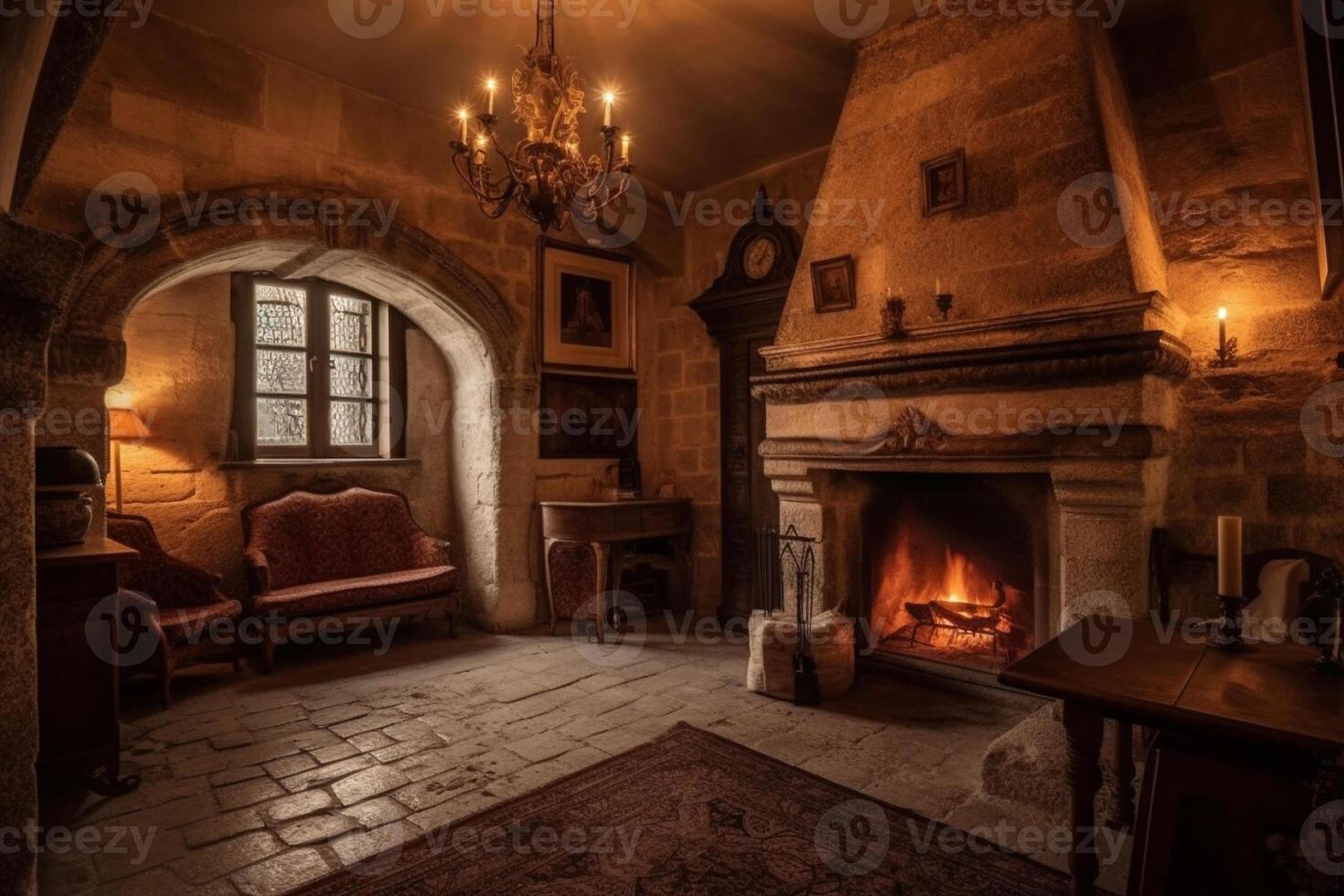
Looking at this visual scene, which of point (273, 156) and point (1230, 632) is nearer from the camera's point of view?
point (1230, 632)

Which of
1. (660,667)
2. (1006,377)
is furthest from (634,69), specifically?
(660,667)

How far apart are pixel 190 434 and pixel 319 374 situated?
3.14 feet

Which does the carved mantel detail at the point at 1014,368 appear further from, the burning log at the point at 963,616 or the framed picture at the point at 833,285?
the burning log at the point at 963,616

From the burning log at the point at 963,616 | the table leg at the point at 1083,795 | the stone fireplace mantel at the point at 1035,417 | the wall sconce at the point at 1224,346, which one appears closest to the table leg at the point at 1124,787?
the table leg at the point at 1083,795

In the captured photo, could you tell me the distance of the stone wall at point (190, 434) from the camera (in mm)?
4355

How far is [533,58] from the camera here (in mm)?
2729

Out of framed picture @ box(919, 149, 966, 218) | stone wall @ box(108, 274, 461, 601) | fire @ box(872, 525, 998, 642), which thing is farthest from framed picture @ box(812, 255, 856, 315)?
stone wall @ box(108, 274, 461, 601)

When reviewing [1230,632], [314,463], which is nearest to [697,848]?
[1230,632]

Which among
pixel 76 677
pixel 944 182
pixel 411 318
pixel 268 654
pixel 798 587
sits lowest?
pixel 268 654

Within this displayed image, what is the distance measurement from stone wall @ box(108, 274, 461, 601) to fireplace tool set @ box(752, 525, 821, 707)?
333 cm

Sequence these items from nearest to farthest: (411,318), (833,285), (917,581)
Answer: (833,285)
(917,581)
(411,318)

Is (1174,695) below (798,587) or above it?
above

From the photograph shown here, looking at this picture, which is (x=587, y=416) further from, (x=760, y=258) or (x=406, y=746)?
(x=406, y=746)

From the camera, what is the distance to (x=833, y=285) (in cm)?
386
